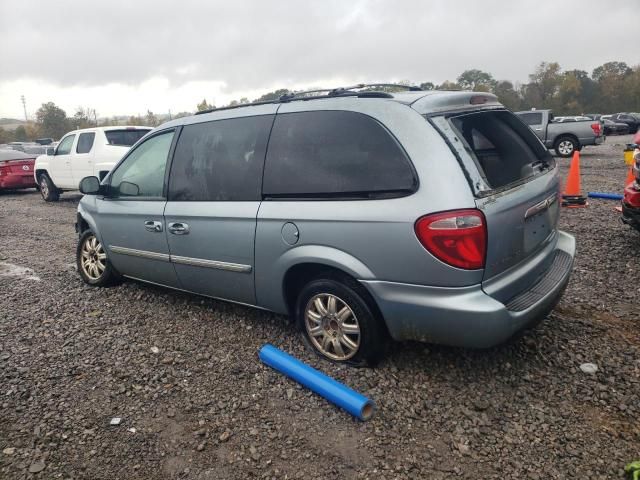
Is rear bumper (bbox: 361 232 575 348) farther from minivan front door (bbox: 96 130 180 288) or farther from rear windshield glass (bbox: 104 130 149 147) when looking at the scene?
rear windshield glass (bbox: 104 130 149 147)

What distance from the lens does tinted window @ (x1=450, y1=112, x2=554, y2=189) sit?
277 centimetres

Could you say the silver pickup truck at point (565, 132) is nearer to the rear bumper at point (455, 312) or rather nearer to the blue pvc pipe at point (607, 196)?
the blue pvc pipe at point (607, 196)

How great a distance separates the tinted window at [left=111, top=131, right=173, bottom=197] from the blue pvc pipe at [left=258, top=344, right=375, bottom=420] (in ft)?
5.67

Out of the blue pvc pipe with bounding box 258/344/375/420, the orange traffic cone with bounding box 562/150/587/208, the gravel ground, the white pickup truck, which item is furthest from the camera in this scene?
the white pickup truck

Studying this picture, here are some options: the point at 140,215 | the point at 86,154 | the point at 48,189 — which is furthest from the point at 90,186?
the point at 48,189

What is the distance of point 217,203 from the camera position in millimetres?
3525

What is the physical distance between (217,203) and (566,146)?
17168 millimetres

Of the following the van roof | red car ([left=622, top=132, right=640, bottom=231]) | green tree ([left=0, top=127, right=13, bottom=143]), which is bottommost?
red car ([left=622, top=132, right=640, bottom=231])

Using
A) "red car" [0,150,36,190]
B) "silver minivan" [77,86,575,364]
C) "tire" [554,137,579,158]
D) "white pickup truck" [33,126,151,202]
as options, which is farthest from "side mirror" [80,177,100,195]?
"tire" [554,137,579,158]

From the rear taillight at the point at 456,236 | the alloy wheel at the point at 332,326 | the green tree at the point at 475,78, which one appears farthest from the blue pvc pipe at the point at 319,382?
the green tree at the point at 475,78

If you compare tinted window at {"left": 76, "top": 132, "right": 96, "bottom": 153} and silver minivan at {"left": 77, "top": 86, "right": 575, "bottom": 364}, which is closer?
silver minivan at {"left": 77, "top": 86, "right": 575, "bottom": 364}

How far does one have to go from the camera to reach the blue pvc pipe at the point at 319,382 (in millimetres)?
2658

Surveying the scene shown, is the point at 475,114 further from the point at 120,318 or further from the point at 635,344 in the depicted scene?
the point at 120,318

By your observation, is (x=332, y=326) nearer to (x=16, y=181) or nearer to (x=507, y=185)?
(x=507, y=185)
